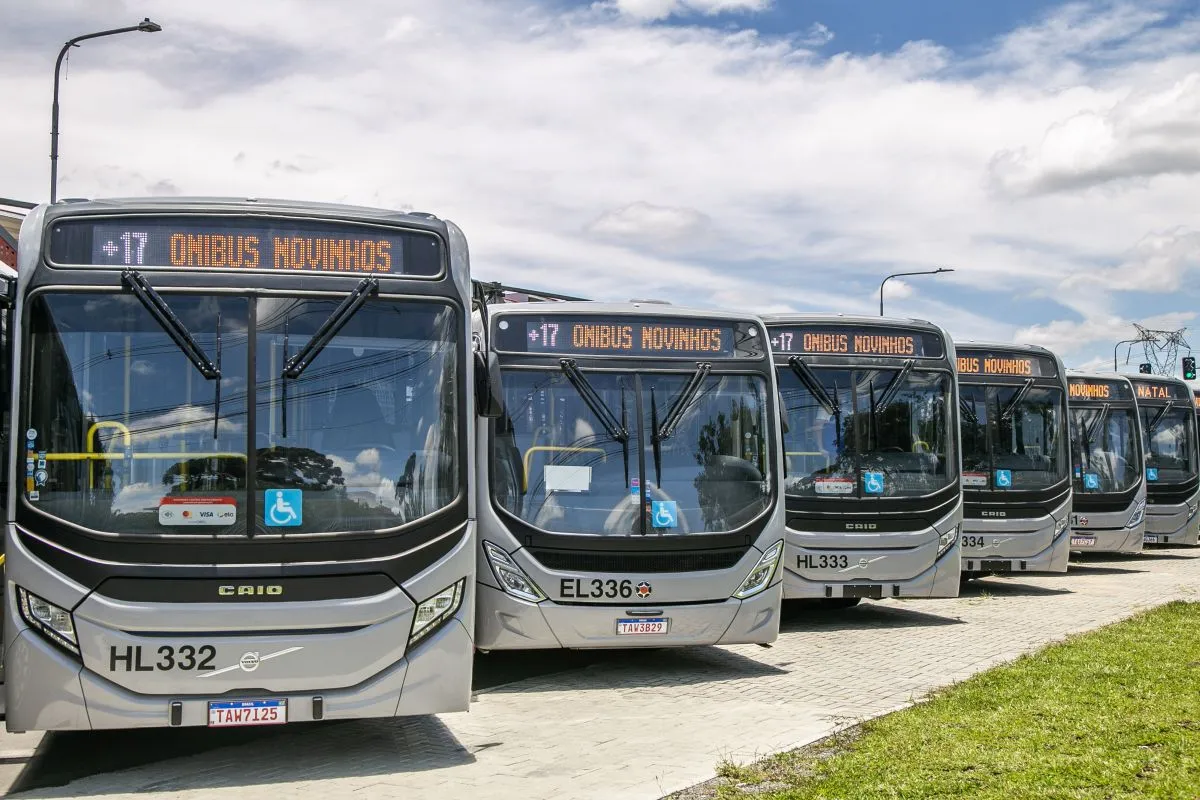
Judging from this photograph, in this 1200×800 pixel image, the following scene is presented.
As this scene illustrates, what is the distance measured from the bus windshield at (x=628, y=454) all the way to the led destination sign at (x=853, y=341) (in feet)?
9.30

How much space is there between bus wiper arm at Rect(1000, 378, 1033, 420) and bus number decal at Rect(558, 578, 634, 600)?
28.2 feet

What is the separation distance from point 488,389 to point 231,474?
1968mm

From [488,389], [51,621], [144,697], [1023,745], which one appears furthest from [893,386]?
[51,621]

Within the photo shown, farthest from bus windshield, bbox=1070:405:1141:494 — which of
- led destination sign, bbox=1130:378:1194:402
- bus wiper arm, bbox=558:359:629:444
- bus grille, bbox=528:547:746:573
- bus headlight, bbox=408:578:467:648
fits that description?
bus headlight, bbox=408:578:467:648

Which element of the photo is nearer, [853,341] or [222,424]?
[222,424]

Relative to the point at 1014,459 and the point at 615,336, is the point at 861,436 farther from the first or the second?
Answer: the point at 1014,459

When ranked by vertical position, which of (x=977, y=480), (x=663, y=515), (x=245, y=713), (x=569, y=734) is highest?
(x=977, y=480)

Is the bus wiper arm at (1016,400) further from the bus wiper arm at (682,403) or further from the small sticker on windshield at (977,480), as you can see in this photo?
the bus wiper arm at (682,403)

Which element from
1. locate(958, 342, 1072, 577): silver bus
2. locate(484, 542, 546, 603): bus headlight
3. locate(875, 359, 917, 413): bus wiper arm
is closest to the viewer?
locate(484, 542, 546, 603): bus headlight

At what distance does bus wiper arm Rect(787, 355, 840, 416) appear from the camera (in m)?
14.1

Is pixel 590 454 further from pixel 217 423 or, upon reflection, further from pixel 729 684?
pixel 217 423

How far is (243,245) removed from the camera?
7867 mm

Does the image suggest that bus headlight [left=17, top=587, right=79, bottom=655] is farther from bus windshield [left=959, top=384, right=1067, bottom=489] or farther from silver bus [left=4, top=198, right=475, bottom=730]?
bus windshield [left=959, top=384, right=1067, bottom=489]

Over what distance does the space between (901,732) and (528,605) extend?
317cm
